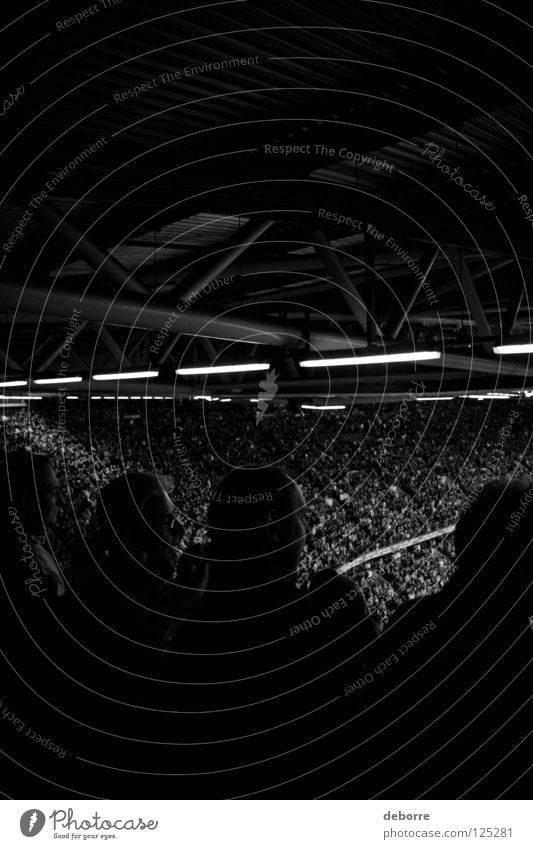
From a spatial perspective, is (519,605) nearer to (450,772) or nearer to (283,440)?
(450,772)

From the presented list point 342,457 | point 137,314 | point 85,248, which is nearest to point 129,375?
point 137,314

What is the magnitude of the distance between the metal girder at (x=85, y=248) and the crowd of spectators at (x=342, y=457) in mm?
13642

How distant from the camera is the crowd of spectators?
72.9 feet

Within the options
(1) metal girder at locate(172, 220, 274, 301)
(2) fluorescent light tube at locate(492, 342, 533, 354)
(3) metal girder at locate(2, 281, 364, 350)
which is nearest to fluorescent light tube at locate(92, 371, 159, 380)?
(3) metal girder at locate(2, 281, 364, 350)

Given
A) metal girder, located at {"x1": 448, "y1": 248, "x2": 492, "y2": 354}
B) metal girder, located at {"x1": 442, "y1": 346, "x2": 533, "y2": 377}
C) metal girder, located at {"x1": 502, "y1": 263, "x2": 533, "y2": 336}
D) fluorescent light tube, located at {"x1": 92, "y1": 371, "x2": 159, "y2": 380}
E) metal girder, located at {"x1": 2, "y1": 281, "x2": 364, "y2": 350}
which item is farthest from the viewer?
metal girder, located at {"x1": 442, "y1": 346, "x2": 533, "y2": 377}

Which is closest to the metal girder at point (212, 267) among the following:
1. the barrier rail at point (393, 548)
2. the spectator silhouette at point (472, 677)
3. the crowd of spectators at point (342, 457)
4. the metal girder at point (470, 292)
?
the metal girder at point (470, 292)

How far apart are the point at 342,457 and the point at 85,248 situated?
2348 centimetres

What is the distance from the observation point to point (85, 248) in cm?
545

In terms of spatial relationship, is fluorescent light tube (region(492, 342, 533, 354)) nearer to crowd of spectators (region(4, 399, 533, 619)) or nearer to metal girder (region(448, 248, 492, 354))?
metal girder (region(448, 248, 492, 354))

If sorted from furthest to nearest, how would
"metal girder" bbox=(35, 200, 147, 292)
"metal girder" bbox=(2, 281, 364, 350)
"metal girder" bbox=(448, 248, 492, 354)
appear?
"metal girder" bbox=(448, 248, 492, 354), "metal girder" bbox=(2, 281, 364, 350), "metal girder" bbox=(35, 200, 147, 292)

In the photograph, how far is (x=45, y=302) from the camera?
5.78 metres

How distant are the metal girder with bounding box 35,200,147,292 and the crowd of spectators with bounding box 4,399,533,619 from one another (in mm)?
13642

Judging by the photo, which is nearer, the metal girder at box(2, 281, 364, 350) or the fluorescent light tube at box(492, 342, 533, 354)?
the metal girder at box(2, 281, 364, 350)

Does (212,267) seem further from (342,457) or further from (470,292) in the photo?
(342,457)
